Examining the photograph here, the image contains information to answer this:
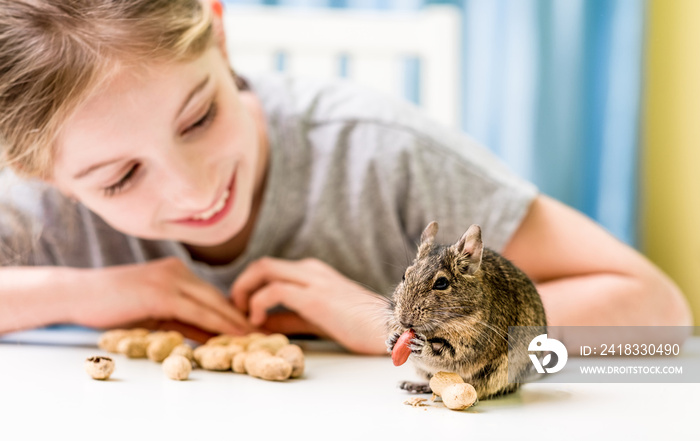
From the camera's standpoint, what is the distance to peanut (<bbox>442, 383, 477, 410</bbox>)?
0.49 meters

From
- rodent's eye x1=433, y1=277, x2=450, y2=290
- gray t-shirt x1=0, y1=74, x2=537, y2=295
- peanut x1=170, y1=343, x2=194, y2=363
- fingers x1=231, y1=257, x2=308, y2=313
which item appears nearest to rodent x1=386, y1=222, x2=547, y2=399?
rodent's eye x1=433, y1=277, x2=450, y2=290

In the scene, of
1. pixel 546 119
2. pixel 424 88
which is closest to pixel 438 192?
pixel 424 88

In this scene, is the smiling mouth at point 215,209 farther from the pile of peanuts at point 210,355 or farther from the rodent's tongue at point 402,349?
the rodent's tongue at point 402,349

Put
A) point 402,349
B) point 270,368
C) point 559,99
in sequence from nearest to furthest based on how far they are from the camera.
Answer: point 402,349 < point 270,368 < point 559,99

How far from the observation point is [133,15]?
79 centimetres

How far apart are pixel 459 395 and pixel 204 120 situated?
0.50m

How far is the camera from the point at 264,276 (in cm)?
90

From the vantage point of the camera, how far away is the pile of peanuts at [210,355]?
640mm

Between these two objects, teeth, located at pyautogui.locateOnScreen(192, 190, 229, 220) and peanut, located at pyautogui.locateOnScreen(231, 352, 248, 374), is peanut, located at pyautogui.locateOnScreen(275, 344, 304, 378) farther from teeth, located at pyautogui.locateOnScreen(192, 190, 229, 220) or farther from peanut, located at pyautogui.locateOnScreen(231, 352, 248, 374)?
teeth, located at pyautogui.locateOnScreen(192, 190, 229, 220)

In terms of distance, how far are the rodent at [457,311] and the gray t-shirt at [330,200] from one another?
1.63 feet

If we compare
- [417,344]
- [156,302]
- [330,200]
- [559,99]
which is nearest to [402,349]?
[417,344]

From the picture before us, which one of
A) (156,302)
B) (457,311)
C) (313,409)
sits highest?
(457,311)

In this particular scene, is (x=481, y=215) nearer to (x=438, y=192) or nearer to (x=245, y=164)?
(x=438, y=192)

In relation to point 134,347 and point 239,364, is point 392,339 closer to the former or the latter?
point 239,364
